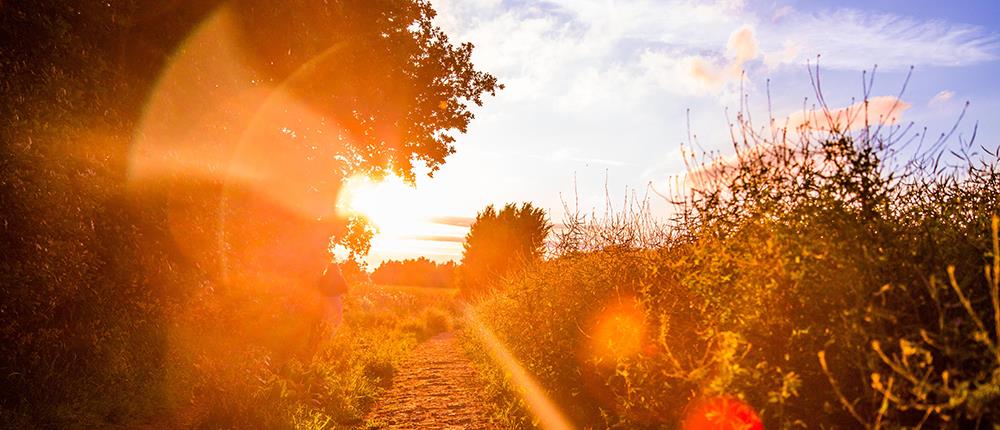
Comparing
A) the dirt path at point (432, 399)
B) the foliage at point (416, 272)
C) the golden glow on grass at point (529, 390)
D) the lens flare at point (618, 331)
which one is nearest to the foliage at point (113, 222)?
the dirt path at point (432, 399)

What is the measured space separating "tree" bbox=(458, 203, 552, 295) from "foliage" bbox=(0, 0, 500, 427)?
21360 mm

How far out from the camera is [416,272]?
102m

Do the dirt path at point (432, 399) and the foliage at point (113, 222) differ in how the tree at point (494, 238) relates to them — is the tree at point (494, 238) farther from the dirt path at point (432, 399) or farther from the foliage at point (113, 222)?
the foliage at point (113, 222)

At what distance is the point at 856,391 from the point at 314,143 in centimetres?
1178

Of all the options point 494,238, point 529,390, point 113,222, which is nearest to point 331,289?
point 529,390

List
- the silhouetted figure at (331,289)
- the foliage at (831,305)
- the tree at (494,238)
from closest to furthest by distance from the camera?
the foliage at (831,305) → the silhouetted figure at (331,289) → the tree at (494,238)

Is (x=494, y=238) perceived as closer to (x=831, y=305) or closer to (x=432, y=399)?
(x=432, y=399)

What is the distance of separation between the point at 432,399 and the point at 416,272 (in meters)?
93.7

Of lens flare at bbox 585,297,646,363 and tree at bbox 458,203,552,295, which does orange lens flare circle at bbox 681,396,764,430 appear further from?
tree at bbox 458,203,552,295

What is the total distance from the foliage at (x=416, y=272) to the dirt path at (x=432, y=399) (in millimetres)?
83840

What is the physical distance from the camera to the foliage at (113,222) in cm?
551

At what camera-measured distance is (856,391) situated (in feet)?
10.6

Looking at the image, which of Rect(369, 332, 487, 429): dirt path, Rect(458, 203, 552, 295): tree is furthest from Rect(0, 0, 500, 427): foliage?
Rect(458, 203, 552, 295): tree

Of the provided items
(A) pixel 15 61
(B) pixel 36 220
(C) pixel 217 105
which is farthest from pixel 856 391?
(C) pixel 217 105
